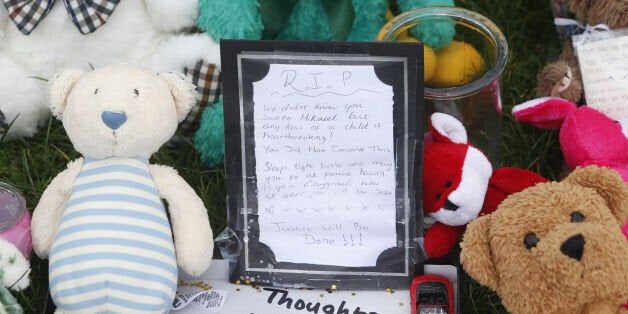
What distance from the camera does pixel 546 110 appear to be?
119cm

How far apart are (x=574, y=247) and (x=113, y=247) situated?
0.54m

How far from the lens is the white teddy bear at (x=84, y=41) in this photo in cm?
124

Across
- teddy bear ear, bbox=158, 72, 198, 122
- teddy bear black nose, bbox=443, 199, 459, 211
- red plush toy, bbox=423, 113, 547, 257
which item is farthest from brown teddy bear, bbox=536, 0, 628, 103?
teddy bear ear, bbox=158, 72, 198, 122

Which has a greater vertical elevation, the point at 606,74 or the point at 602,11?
the point at 602,11

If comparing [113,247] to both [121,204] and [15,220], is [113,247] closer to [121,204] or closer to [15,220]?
[121,204]

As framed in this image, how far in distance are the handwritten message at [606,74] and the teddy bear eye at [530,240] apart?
0.43 m

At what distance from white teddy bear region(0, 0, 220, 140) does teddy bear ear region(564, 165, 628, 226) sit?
1.99ft

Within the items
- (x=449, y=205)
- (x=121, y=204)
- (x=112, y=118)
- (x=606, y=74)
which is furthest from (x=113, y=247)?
(x=606, y=74)

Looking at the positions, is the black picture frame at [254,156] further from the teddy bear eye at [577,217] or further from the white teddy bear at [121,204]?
the teddy bear eye at [577,217]

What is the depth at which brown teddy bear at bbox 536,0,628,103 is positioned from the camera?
1271 millimetres

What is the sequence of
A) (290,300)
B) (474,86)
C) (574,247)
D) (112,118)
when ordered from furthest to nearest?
(474,86) → (290,300) → (112,118) → (574,247)

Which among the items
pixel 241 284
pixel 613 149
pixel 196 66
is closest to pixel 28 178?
pixel 196 66

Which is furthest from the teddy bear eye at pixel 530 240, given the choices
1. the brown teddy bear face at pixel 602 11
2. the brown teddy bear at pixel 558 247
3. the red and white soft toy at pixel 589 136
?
the brown teddy bear face at pixel 602 11

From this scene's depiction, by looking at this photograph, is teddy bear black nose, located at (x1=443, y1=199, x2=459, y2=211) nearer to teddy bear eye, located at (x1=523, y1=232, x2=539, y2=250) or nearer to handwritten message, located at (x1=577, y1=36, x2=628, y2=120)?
teddy bear eye, located at (x1=523, y1=232, x2=539, y2=250)
